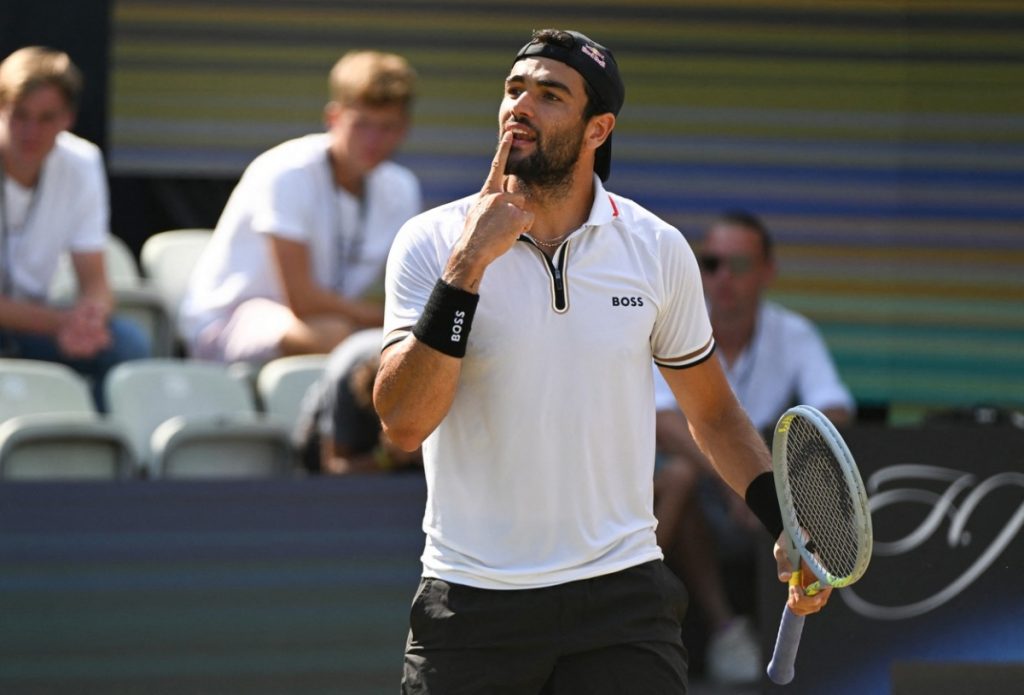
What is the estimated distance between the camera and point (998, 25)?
862cm

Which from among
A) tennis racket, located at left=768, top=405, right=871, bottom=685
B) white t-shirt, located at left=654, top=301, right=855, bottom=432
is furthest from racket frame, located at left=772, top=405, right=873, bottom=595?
white t-shirt, located at left=654, top=301, right=855, bottom=432

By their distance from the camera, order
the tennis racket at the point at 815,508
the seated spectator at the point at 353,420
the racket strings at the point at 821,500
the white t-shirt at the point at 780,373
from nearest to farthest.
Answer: the tennis racket at the point at 815,508
the racket strings at the point at 821,500
the seated spectator at the point at 353,420
the white t-shirt at the point at 780,373

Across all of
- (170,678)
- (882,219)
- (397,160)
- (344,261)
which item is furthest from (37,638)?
(882,219)

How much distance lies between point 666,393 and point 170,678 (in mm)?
2063

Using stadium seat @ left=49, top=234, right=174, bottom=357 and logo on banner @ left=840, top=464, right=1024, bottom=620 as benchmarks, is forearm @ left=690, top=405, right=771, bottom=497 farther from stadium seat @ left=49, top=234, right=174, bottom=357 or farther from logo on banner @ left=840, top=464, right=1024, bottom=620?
stadium seat @ left=49, top=234, right=174, bottom=357

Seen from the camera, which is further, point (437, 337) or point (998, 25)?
point (998, 25)

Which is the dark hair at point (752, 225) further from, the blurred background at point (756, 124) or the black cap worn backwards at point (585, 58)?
the black cap worn backwards at point (585, 58)

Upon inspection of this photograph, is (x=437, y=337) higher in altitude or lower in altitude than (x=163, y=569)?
higher

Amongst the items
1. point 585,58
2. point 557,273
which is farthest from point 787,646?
point 585,58

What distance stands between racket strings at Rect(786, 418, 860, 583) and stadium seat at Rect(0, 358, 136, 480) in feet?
9.62

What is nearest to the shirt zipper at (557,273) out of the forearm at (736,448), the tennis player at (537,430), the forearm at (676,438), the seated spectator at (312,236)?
the tennis player at (537,430)

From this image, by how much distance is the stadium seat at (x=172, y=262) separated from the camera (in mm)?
7781

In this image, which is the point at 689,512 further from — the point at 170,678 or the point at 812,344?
the point at 170,678

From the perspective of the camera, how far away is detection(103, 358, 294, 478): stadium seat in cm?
620
